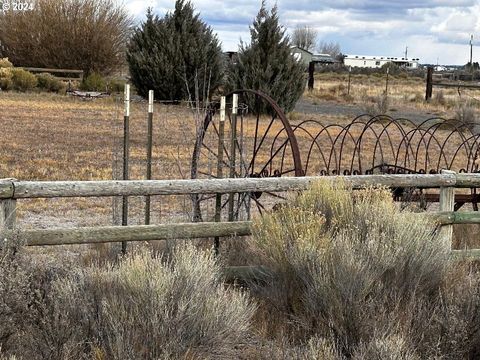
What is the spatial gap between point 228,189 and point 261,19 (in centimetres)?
1826

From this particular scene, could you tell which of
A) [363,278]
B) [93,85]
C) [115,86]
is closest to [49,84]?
[93,85]

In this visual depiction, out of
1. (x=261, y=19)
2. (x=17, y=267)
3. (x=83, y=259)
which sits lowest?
(x=83, y=259)

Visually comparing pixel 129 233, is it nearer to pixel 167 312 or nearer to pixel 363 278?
pixel 167 312

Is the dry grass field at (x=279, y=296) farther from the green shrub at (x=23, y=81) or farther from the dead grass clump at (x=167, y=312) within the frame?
the green shrub at (x=23, y=81)

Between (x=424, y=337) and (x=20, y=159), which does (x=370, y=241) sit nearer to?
(x=424, y=337)

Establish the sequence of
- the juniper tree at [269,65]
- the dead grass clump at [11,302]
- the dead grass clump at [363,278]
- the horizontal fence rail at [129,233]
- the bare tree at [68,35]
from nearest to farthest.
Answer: the dead grass clump at [11,302], the dead grass clump at [363,278], the horizontal fence rail at [129,233], the juniper tree at [269,65], the bare tree at [68,35]

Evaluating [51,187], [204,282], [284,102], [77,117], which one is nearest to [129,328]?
[204,282]

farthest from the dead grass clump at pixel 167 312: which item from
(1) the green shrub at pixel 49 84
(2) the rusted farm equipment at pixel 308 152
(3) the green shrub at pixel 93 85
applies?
(1) the green shrub at pixel 49 84

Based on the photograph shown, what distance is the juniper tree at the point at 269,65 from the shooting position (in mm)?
22422

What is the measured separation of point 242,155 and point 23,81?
72.7 feet

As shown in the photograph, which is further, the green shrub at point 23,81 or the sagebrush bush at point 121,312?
the green shrub at point 23,81

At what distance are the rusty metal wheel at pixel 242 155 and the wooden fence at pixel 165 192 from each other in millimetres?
904

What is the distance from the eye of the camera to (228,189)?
5359 millimetres

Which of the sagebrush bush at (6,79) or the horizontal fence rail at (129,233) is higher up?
the sagebrush bush at (6,79)
